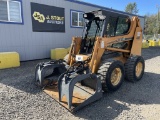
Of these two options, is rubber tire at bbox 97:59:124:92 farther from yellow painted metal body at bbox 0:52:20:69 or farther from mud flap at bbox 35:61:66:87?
yellow painted metal body at bbox 0:52:20:69

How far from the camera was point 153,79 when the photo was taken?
5.97m

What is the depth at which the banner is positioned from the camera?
927 cm

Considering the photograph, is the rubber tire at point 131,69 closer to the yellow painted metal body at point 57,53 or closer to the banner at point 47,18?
the yellow painted metal body at point 57,53

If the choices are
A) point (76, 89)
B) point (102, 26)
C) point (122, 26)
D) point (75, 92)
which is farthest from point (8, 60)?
point (122, 26)

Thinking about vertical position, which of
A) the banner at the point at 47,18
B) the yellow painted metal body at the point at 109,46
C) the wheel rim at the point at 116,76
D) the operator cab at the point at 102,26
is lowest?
the wheel rim at the point at 116,76

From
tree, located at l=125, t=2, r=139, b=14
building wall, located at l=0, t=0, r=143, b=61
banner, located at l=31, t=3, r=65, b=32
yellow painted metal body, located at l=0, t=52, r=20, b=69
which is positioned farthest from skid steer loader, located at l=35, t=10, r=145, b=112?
tree, located at l=125, t=2, r=139, b=14

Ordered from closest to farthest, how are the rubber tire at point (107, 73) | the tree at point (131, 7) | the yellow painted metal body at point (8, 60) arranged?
→ the rubber tire at point (107, 73)
the yellow painted metal body at point (8, 60)
the tree at point (131, 7)

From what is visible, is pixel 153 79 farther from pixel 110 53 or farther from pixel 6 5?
pixel 6 5

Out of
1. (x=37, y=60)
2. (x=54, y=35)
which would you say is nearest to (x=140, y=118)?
(x=37, y=60)

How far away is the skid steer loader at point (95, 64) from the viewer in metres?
3.76

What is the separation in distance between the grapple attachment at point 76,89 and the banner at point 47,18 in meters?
5.66

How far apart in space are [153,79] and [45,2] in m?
7.70

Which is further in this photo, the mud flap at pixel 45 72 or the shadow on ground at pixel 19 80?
the shadow on ground at pixel 19 80

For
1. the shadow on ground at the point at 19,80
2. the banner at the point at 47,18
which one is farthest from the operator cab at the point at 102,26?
the banner at the point at 47,18
